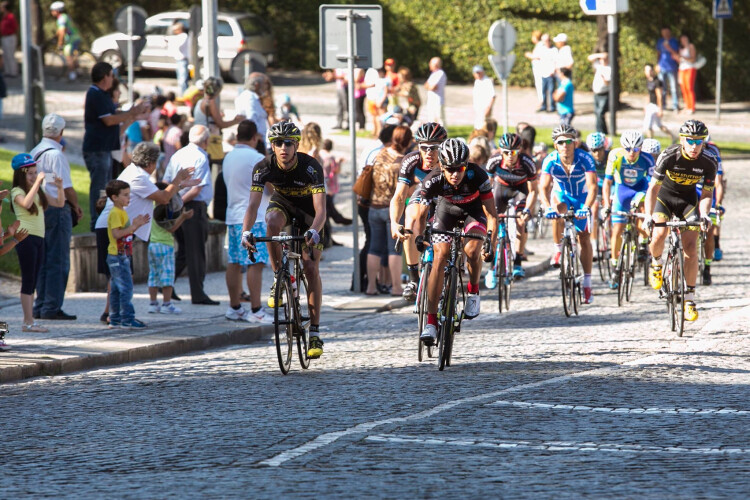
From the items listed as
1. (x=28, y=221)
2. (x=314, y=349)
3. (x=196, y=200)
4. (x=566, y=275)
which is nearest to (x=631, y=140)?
(x=566, y=275)

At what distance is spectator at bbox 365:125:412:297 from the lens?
14164 mm

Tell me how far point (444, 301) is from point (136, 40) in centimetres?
1249

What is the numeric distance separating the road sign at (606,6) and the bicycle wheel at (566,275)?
37.0ft

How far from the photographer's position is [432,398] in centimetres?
892

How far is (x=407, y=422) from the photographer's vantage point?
8086mm

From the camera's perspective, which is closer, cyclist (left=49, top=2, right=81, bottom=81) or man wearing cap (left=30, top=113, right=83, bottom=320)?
man wearing cap (left=30, top=113, right=83, bottom=320)

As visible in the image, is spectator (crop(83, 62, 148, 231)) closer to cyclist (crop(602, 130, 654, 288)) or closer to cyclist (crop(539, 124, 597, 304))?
cyclist (crop(539, 124, 597, 304))

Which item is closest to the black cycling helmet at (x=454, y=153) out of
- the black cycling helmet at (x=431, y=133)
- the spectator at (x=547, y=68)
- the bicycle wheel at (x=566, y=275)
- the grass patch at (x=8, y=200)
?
the black cycling helmet at (x=431, y=133)

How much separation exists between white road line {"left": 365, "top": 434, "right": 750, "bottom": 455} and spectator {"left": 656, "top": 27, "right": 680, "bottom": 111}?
93.6 ft

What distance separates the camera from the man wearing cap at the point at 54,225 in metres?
12.3

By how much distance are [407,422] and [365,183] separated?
252 inches

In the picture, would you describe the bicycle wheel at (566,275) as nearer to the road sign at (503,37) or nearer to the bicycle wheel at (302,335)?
the bicycle wheel at (302,335)

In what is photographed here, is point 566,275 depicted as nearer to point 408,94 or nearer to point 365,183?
point 365,183

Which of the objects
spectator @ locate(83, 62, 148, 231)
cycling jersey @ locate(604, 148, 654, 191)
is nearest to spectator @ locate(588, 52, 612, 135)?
cycling jersey @ locate(604, 148, 654, 191)
